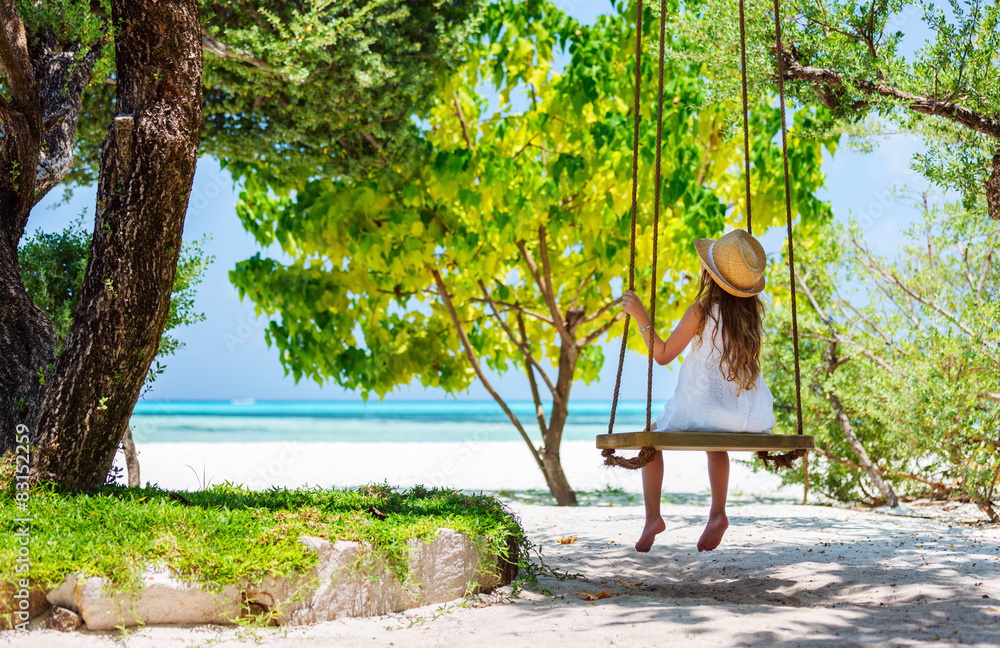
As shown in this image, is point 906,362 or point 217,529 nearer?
point 217,529

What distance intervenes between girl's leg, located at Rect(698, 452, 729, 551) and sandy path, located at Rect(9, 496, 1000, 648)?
0.81 feet

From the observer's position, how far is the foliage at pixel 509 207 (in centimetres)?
682

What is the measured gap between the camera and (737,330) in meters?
3.63

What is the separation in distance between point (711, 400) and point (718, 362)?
0.19m

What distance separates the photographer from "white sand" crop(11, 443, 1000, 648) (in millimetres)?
2680

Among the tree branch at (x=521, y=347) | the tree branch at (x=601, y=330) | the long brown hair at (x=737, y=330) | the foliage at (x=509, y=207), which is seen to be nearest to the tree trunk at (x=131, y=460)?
the foliage at (x=509, y=207)

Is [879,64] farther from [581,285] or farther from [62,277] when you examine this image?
[62,277]

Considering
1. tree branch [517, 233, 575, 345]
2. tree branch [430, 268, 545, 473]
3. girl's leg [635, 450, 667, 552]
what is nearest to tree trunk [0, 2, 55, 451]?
girl's leg [635, 450, 667, 552]

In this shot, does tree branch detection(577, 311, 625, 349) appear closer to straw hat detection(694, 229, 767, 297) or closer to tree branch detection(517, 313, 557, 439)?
tree branch detection(517, 313, 557, 439)

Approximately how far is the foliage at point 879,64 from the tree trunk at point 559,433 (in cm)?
338

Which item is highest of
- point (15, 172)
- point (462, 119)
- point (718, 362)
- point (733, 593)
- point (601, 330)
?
point (462, 119)

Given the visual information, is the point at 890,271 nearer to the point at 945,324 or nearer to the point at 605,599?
the point at 945,324

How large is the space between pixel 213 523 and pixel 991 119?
4.48 m

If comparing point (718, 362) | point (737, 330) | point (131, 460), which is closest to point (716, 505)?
point (718, 362)
